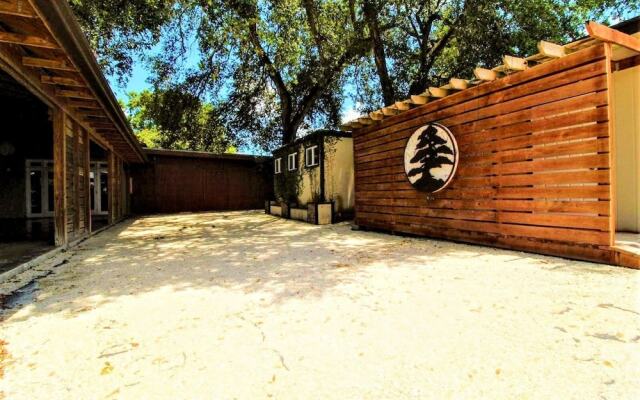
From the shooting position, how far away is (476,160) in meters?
5.34

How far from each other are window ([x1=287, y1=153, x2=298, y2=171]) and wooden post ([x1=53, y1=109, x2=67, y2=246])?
290 inches

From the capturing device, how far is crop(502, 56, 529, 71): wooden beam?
438cm

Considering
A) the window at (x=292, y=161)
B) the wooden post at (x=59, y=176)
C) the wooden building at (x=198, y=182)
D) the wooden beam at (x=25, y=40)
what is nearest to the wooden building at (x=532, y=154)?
the window at (x=292, y=161)

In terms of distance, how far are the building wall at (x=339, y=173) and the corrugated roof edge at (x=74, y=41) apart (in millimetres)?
6146

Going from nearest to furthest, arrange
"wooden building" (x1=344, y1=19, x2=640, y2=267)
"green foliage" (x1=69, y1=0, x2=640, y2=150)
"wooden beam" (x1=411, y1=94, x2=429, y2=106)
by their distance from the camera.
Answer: "wooden building" (x1=344, y1=19, x2=640, y2=267) < "wooden beam" (x1=411, y1=94, x2=429, y2=106) < "green foliage" (x1=69, y1=0, x2=640, y2=150)

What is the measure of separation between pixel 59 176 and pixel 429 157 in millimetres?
6730

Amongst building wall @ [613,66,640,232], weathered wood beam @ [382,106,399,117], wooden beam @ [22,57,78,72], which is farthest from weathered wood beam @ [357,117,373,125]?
wooden beam @ [22,57,78,72]

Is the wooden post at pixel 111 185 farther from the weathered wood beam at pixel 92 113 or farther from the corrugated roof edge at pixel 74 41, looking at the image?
the corrugated roof edge at pixel 74 41

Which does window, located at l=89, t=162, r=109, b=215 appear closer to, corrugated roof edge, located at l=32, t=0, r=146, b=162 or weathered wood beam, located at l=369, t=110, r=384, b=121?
corrugated roof edge, located at l=32, t=0, r=146, b=162

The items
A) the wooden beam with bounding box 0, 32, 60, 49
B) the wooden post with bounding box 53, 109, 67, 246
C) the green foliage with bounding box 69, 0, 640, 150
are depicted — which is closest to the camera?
the wooden beam with bounding box 0, 32, 60, 49

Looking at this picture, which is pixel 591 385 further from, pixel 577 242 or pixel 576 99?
pixel 576 99

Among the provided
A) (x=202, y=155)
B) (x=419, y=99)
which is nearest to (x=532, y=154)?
(x=419, y=99)

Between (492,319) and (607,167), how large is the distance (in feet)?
9.24

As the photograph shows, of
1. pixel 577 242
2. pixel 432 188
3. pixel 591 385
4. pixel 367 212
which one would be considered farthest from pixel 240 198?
pixel 591 385
